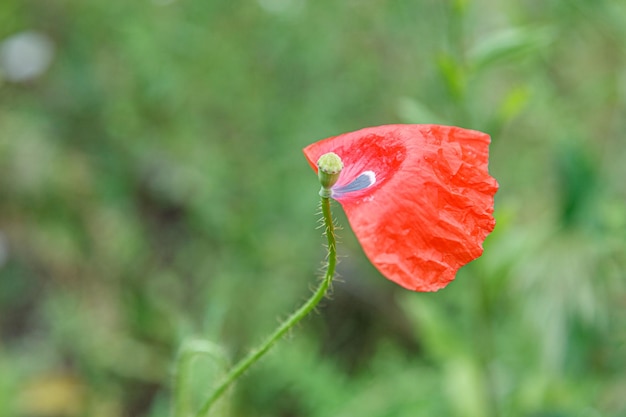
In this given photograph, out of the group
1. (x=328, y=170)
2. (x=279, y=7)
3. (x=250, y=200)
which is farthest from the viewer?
(x=279, y=7)

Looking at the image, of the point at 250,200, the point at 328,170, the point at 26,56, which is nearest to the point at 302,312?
the point at 328,170

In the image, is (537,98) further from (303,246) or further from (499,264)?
(303,246)

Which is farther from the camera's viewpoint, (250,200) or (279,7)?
(279,7)

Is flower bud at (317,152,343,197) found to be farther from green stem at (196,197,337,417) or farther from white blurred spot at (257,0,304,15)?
white blurred spot at (257,0,304,15)

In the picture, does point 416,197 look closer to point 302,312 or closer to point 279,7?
point 302,312

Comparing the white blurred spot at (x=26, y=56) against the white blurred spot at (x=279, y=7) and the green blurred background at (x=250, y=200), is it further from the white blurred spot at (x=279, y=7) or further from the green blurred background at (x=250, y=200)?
the white blurred spot at (x=279, y=7)

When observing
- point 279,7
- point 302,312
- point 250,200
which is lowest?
point 250,200

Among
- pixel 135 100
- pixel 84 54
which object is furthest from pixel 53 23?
pixel 135 100

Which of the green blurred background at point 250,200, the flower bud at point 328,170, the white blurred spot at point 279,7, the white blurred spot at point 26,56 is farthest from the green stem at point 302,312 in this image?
the white blurred spot at point 26,56
